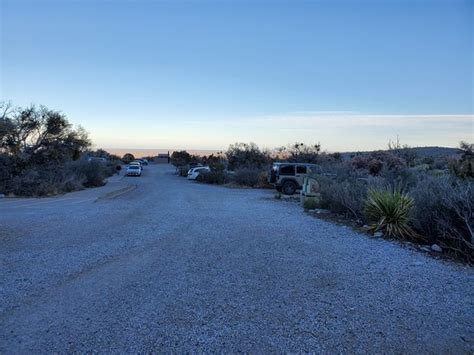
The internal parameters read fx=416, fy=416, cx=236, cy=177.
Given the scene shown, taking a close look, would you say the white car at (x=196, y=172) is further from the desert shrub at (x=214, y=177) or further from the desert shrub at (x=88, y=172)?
the desert shrub at (x=88, y=172)

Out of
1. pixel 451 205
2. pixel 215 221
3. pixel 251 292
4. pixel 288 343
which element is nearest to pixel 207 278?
pixel 251 292

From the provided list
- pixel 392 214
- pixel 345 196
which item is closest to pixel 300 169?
pixel 345 196

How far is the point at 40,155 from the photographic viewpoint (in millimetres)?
24359

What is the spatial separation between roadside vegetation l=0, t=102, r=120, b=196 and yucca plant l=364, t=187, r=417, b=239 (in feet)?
55.8

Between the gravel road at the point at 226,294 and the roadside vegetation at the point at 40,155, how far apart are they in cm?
1215

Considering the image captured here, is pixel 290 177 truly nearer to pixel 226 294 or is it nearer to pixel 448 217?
pixel 448 217

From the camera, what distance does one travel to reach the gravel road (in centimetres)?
427

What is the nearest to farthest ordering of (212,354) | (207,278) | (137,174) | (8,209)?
1. (212,354)
2. (207,278)
3. (8,209)
4. (137,174)

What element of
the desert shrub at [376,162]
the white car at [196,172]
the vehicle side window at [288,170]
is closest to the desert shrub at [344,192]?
the desert shrub at [376,162]

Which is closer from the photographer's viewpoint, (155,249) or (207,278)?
(207,278)

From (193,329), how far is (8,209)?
43.7 ft

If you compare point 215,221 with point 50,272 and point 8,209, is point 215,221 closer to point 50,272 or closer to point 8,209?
point 50,272

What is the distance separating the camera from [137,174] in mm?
51969

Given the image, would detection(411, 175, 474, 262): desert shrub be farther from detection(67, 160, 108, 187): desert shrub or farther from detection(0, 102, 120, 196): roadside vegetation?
detection(67, 160, 108, 187): desert shrub
